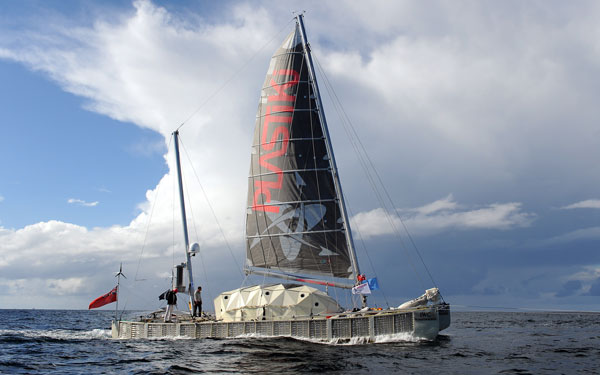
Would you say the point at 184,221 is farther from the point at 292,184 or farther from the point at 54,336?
the point at 54,336

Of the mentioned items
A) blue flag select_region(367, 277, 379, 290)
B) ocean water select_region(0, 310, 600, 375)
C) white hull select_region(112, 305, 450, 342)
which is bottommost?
ocean water select_region(0, 310, 600, 375)

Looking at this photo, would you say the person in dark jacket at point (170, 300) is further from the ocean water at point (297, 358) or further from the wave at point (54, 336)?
the wave at point (54, 336)

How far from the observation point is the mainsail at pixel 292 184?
1280 inches

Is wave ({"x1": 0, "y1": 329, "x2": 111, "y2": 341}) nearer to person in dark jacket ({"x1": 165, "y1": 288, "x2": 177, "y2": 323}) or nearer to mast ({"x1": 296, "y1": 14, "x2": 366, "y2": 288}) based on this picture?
person in dark jacket ({"x1": 165, "y1": 288, "x2": 177, "y2": 323})

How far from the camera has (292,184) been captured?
33.9m

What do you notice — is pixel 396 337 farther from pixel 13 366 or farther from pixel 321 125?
pixel 13 366

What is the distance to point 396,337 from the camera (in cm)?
2441

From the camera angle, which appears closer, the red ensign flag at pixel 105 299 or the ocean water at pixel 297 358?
the ocean water at pixel 297 358

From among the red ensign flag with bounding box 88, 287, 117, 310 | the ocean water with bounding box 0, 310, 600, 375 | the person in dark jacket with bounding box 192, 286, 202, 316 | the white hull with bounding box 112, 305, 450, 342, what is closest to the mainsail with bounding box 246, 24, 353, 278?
the person in dark jacket with bounding box 192, 286, 202, 316

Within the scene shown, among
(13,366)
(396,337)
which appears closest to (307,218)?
(396,337)

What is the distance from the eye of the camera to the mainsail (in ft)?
107

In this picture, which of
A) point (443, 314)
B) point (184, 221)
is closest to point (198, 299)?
point (184, 221)

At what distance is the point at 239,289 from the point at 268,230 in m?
5.31

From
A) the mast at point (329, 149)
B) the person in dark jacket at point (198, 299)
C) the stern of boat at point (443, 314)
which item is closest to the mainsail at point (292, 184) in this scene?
the mast at point (329, 149)
